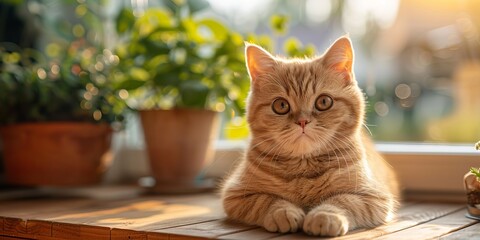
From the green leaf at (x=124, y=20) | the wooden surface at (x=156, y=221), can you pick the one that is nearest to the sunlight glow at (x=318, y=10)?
the green leaf at (x=124, y=20)

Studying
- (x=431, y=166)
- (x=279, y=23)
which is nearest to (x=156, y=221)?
(x=279, y=23)

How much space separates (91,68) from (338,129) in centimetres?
102

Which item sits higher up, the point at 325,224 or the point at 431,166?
the point at 431,166

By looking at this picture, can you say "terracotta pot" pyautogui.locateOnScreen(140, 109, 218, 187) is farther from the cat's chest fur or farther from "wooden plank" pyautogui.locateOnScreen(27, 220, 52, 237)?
"wooden plank" pyautogui.locateOnScreen(27, 220, 52, 237)

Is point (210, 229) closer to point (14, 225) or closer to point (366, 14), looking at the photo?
point (14, 225)

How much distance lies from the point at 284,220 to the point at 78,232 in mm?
484

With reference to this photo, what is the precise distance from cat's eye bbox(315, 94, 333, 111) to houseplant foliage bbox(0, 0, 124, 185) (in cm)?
87

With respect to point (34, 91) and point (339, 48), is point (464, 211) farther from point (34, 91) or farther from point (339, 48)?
point (34, 91)

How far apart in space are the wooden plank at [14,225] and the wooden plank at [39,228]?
0.05 ft

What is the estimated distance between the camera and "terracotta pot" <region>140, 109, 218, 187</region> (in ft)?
6.84

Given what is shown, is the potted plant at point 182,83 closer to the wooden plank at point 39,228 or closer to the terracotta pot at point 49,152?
the terracotta pot at point 49,152

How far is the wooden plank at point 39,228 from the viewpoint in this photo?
1409mm

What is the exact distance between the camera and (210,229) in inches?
52.5

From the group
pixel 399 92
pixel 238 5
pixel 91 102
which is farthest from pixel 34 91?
pixel 399 92
